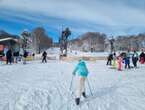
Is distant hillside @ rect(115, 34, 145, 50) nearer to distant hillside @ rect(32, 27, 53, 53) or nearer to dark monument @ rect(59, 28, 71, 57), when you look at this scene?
distant hillside @ rect(32, 27, 53, 53)

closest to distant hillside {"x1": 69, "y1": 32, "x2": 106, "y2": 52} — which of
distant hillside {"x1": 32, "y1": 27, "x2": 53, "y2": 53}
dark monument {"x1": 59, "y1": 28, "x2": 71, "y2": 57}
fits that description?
distant hillside {"x1": 32, "y1": 27, "x2": 53, "y2": 53}

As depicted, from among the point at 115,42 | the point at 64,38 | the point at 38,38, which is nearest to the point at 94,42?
the point at 115,42

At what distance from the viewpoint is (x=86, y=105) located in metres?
10.4

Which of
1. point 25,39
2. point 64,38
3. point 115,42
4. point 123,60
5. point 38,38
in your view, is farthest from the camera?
point 115,42

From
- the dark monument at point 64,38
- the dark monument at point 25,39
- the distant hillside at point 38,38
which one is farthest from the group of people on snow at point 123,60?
the distant hillside at point 38,38

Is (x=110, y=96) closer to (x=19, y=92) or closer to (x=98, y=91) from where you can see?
(x=98, y=91)

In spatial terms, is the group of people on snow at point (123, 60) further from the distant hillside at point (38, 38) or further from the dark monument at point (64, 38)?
the distant hillside at point (38, 38)

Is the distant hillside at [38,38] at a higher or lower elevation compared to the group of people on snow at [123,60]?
higher

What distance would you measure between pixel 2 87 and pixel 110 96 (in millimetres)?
5749

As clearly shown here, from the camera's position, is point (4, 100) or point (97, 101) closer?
point (4, 100)

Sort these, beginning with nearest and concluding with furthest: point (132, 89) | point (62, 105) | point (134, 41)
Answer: point (62, 105), point (132, 89), point (134, 41)

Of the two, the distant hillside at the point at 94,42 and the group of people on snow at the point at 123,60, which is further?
the distant hillside at the point at 94,42

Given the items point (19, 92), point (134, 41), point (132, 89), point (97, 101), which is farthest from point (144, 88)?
point (134, 41)

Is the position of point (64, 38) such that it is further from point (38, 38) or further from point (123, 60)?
point (38, 38)
